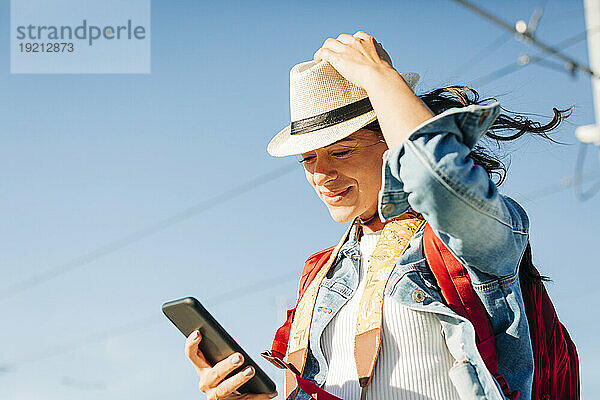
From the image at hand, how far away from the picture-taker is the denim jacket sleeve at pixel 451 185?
1603mm

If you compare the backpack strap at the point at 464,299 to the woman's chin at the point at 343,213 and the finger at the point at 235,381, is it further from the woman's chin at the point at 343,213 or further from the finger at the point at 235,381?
the finger at the point at 235,381

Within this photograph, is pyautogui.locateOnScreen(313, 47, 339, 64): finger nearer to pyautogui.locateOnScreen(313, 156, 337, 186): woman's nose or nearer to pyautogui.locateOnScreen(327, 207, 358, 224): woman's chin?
pyautogui.locateOnScreen(313, 156, 337, 186): woman's nose

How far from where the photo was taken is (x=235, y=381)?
196 centimetres

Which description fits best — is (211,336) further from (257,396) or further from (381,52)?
(381,52)

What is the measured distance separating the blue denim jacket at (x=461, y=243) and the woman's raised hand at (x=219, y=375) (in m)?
0.24

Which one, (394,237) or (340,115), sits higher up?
(340,115)

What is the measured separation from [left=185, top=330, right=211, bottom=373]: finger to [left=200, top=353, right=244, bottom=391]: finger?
0.03 m

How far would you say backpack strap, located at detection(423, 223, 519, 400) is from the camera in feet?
6.23

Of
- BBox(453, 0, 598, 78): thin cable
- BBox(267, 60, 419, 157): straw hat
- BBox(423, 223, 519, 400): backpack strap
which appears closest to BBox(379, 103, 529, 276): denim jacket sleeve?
BBox(423, 223, 519, 400): backpack strap

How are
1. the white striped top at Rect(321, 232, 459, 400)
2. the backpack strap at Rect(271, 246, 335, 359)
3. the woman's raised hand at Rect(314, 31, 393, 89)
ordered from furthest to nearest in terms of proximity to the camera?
1. the backpack strap at Rect(271, 246, 335, 359)
2. the white striped top at Rect(321, 232, 459, 400)
3. the woman's raised hand at Rect(314, 31, 393, 89)

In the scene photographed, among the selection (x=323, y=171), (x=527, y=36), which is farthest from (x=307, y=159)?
(x=527, y=36)

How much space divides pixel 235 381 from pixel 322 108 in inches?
32.1

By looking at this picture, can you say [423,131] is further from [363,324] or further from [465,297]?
[363,324]

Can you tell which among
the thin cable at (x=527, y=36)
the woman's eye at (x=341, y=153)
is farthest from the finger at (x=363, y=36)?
the thin cable at (x=527, y=36)
